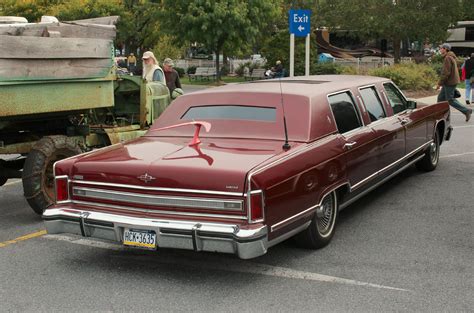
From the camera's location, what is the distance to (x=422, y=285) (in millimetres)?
4469

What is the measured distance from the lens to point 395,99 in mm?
7445

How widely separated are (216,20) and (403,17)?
440 inches

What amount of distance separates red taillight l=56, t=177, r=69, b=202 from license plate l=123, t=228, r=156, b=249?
0.75m

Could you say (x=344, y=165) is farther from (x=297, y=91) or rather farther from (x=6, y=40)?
(x=6, y=40)

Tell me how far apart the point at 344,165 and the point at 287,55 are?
27.2 m

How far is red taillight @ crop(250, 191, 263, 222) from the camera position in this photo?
4246mm

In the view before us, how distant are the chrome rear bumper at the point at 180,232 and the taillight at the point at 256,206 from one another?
0.08 meters

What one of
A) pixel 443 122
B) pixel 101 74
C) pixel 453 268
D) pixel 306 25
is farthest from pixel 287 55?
pixel 453 268

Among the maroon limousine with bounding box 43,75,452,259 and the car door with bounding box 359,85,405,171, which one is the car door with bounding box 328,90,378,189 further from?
the car door with bounding box 359,85,405,171

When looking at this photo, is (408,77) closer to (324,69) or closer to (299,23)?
(324,69)

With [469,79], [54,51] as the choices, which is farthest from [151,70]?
[469,79]

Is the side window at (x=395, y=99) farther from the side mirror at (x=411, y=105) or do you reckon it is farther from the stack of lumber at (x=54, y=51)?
the stack of lumber at (x=54, y=51)

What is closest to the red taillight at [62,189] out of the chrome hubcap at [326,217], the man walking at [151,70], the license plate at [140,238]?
the license plate at [140,238]

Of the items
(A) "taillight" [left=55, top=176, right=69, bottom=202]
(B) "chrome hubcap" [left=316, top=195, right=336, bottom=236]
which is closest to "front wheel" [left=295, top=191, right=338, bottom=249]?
(B) "chrome hubcap" [left=316, top=195, right=336, bottom=236]
